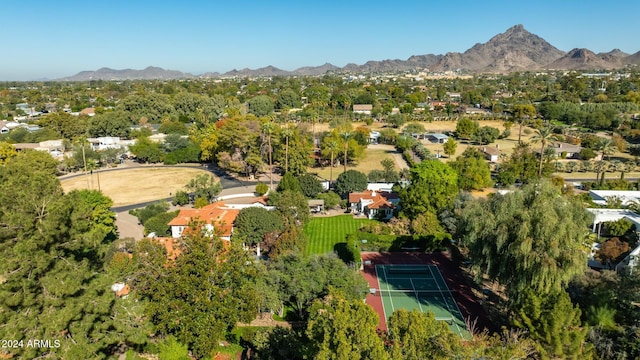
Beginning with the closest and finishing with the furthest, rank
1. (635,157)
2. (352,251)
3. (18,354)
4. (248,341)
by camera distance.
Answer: (18,354) → (248,341) → (352,251) → (635,157)

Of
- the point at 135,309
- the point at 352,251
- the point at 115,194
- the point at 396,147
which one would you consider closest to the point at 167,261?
the point at 135,309

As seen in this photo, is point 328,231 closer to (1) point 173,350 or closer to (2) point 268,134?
(1) point 173,350

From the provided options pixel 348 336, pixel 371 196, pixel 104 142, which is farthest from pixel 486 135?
pixel 348 336

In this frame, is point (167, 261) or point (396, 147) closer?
point (167, 261)

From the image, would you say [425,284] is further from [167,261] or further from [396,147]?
[396,147]

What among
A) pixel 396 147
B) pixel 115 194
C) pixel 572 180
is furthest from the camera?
pixel 396 147

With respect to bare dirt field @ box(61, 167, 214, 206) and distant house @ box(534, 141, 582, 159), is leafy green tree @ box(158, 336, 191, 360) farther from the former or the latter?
distant house @ box(534, 141, 582, 159)

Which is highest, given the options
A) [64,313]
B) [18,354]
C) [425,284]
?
[64,313]
